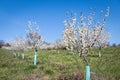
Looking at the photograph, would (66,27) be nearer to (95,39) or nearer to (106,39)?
(95,39)

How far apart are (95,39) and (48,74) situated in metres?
6.72

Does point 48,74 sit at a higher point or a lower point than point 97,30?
lower

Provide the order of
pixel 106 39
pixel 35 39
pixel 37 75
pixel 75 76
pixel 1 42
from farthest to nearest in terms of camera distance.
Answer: pixel 1 42, pixel 106 39, pixel 35 39, pixel 37 75, pixel 75 76

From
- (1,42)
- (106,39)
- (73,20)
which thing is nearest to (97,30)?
(73,20)

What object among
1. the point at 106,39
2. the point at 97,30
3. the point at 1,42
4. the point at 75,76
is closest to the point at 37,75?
the point at 75,76

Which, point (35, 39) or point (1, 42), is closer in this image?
point (35, 39)

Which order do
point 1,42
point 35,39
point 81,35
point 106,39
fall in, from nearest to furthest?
1. point 81,35
2. point 35,39
3. point 106,39
4. point 1,42

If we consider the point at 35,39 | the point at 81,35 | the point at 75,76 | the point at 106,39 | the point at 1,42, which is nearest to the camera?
the point at 81,35

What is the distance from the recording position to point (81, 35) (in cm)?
1859

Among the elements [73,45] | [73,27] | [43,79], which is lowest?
[43,79]

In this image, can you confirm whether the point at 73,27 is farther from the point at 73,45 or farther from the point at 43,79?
the point at 43,79

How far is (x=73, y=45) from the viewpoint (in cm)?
1894

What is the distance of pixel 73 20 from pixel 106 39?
45.5 m

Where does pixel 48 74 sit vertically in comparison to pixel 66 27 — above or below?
below
